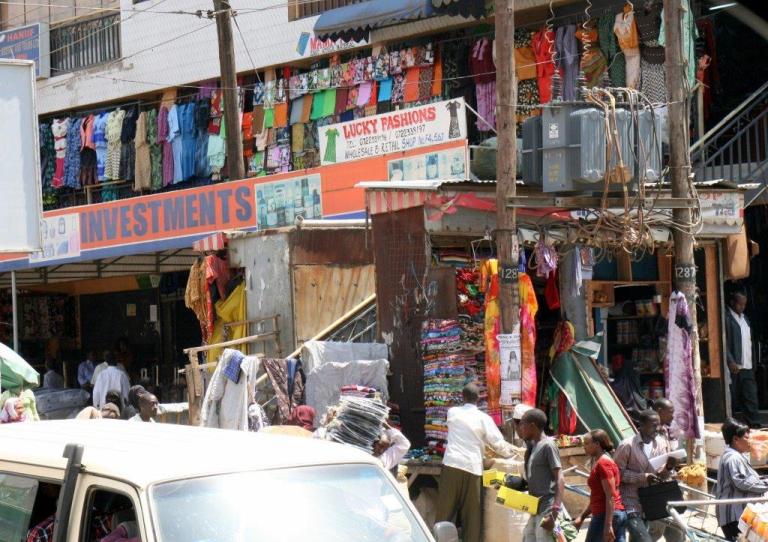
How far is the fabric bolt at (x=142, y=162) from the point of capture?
81.2 ft

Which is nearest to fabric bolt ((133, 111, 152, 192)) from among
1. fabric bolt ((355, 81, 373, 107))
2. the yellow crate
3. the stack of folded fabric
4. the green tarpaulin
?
fabric bolt ((355, 81, 373, 107))

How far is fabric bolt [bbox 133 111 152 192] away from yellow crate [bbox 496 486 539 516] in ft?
56.4

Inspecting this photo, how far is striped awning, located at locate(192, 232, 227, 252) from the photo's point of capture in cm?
1662

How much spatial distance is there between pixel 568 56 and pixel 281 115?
6.89m

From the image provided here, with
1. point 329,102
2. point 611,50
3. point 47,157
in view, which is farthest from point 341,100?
point 47,157

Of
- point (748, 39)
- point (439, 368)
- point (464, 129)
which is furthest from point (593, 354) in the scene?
point (748, 39)

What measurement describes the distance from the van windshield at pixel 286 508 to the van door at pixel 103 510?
0.16 meters

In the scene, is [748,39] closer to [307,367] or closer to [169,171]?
[307,367]

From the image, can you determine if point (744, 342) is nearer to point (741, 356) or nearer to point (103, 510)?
point (741, 356)

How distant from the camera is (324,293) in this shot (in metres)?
16.1

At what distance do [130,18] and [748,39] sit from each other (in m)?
14.3

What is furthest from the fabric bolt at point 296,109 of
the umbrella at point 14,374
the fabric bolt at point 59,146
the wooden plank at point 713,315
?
the umbrella at point 14,374

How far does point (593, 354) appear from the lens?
13.1m

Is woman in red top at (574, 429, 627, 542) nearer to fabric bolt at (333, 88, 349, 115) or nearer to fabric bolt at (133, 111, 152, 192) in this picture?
fabric bolt at (333, 88, 349, 115)
